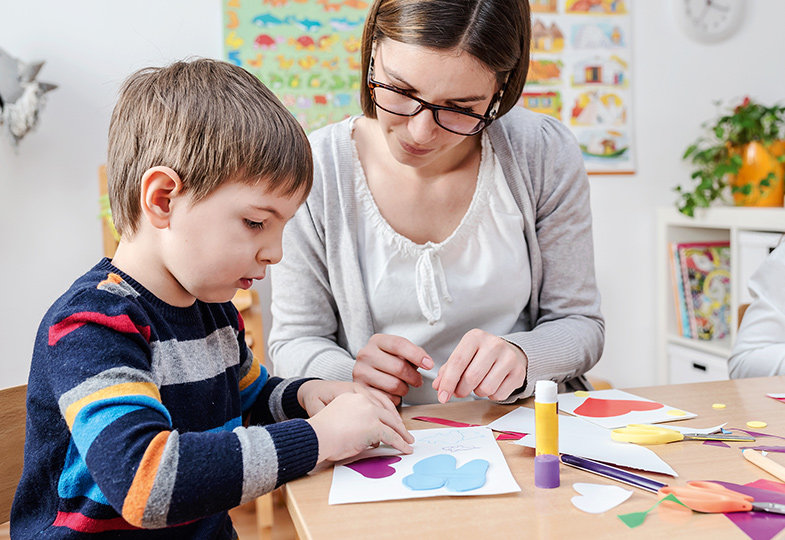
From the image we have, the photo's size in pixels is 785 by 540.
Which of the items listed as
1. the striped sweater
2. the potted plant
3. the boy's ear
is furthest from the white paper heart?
the potted plant

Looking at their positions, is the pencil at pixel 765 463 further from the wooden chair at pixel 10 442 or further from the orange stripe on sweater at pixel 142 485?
the wooden chair at pixel 10 442

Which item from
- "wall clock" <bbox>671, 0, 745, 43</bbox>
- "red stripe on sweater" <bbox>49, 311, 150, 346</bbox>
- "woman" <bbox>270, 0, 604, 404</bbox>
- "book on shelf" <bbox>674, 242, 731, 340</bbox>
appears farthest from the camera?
"wall clock" <bbox>671, 0, 745, 43</bbox>

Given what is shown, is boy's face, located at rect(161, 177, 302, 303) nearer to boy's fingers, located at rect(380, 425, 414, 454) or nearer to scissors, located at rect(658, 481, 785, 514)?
boy's fingers, located at rect(380, 425, 414, 454)

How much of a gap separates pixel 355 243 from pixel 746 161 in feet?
6.16

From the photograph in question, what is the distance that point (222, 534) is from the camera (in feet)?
2.83

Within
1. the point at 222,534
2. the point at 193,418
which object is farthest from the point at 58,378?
the point at 222,534

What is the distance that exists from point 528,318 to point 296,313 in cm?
40

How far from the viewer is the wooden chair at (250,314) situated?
2.05 meters

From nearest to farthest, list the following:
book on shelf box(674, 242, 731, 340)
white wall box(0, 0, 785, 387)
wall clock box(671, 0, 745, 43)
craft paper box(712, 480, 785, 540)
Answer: craft paper box(712, 480, 785, 540), white wall box(0, 0, 785, 387), book on shelf box(674, 242, 731, 340), wall clock box(671, 0, 745, 43)

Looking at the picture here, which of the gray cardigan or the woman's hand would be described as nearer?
the woman's hand

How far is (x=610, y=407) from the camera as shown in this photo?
0.94 metres

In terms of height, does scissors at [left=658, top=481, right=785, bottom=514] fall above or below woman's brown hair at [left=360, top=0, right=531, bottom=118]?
below

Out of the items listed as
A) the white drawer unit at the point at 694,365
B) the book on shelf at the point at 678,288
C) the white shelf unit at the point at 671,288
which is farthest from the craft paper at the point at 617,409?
the book on shelf at the point at 678,288

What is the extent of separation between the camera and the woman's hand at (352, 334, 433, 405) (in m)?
0.96
